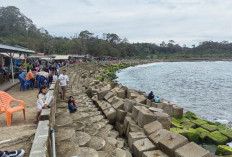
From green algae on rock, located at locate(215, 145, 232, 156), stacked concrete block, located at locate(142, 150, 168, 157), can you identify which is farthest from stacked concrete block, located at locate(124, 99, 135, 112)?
green algae on rock, located at locate(215, 145, 232, 156)

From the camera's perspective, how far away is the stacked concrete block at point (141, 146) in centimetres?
504

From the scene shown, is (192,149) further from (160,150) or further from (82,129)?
(82,129)

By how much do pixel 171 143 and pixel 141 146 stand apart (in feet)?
3.04

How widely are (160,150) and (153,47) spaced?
116m

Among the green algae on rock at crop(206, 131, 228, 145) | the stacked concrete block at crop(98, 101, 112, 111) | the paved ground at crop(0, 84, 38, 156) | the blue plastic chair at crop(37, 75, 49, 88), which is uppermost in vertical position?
the blue plastic chair at crop(37, 75, 49, 88)

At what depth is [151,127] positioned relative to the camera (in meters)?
6.03

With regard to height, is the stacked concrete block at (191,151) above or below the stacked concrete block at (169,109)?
above

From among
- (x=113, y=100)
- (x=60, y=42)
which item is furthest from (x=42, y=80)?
(x=60, y=42)

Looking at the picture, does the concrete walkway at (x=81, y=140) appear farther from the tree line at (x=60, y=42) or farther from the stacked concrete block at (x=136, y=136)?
the tree line at (x=60, y=42)

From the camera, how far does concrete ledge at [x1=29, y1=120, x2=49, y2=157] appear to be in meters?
2.57

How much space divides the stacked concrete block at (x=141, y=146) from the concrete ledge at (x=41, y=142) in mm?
2899

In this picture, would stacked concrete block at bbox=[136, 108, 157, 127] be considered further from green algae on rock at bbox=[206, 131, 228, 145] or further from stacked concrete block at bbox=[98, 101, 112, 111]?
green algae on rock at bbox=[206, 131, 228, 145]

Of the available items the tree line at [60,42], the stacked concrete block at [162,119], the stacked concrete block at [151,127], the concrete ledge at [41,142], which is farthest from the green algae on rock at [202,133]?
the tree line at [60,42]

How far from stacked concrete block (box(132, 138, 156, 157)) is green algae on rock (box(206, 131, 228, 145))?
3.65 meters
